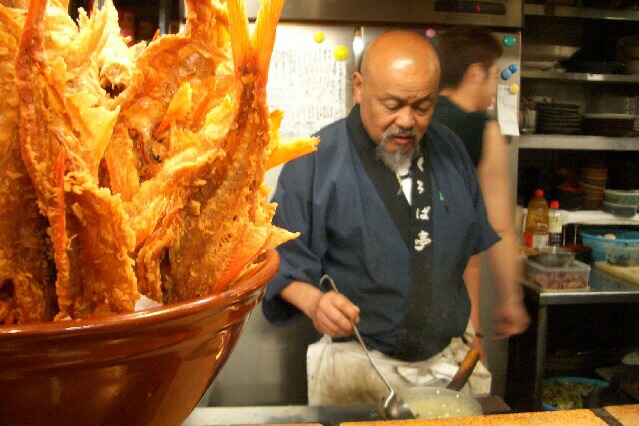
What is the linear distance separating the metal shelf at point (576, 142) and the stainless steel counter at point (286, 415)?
5.94ft

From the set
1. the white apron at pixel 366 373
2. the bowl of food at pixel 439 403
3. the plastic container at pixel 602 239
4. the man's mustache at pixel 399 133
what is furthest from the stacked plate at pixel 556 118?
the bowl of food at pixel 439 403

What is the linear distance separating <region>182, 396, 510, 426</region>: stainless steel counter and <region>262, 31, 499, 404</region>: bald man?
587 mm

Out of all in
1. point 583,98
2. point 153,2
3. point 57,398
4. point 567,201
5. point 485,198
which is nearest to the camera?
point 57,398

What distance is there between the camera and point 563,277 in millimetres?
2523

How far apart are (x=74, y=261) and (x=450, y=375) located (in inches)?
65.3

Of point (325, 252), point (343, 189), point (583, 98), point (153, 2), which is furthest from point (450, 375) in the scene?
point (583, 98)

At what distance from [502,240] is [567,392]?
1.07 meters

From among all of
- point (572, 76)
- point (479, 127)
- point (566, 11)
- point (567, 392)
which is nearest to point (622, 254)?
point (567, 392)

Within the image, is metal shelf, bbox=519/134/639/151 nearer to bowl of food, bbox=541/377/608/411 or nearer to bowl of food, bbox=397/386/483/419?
bowl of food, bbox=541/377/608/411

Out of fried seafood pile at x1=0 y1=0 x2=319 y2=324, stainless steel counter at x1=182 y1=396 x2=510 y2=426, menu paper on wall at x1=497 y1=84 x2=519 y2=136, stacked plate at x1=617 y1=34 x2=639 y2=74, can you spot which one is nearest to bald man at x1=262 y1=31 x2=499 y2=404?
stainless steel counter at x1=182 y1=396 x2=510 y2=426

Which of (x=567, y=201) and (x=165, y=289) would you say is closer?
(x=165, y=289)

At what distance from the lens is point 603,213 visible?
3062mm

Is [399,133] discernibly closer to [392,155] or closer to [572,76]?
[392,155]

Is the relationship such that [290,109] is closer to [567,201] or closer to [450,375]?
[450,375]
